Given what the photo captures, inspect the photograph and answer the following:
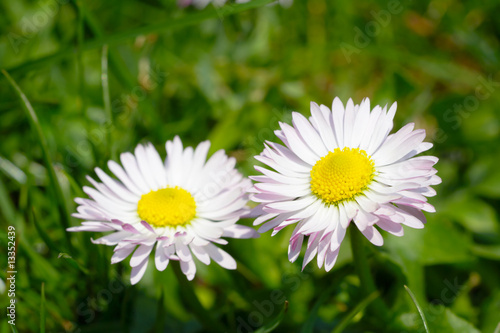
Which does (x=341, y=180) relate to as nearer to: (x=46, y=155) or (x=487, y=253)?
(x=487, y=253)

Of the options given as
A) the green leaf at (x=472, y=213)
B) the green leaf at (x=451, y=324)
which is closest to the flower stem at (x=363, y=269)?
the green leaf at (x=451, y=324)

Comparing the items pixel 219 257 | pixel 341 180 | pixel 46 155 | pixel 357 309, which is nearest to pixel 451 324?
pixel 357 309

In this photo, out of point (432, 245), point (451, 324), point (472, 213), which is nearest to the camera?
point (451, 324)

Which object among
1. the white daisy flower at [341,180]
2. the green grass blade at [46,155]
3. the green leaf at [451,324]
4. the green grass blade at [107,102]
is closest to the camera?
the white daisy flower at [341,180]

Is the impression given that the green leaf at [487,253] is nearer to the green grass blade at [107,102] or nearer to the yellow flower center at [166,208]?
the yellow flower center at [166,208]

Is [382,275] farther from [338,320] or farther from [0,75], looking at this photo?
[0,75]

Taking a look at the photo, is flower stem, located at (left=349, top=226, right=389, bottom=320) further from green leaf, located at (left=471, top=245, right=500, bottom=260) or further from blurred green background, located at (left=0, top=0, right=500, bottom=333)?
green leaf, located at (left=471, top=245, right=500, bottom=260)

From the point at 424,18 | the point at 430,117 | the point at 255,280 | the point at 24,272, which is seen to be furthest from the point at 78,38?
the point at 424,18
